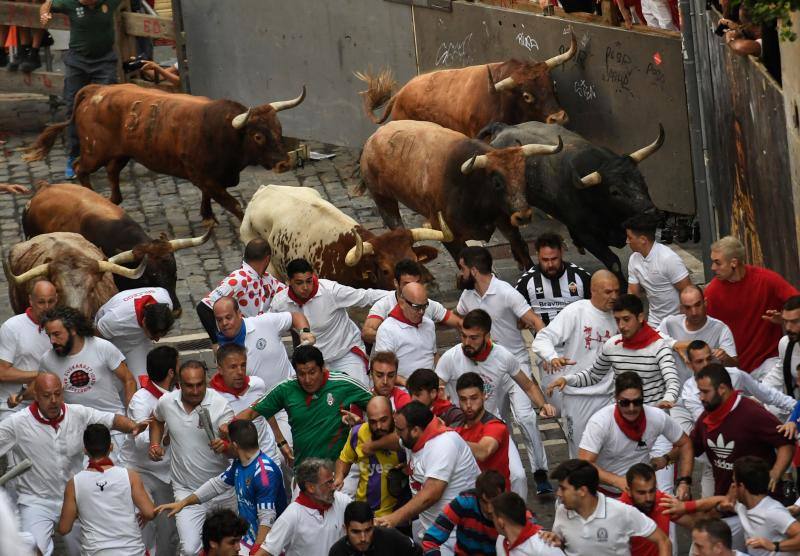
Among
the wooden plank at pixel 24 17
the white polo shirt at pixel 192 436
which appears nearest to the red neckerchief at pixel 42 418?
the white polo shirt at pixel 192 436

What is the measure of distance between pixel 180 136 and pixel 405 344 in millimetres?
7846

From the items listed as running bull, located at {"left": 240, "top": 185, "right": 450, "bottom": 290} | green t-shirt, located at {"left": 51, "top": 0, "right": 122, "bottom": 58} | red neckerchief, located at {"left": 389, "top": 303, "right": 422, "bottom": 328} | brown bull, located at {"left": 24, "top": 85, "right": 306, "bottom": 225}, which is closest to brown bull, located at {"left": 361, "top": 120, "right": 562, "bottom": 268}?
running bull, located at {"left": 240, "top": 185, "right": 450, "bottom": 290}

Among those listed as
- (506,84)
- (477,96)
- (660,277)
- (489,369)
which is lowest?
(477,96)

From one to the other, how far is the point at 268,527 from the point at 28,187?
11.3m

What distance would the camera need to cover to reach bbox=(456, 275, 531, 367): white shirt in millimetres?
12578

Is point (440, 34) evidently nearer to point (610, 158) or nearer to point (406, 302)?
point (610, 158)

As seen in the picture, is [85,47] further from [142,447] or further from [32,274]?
[142,447]

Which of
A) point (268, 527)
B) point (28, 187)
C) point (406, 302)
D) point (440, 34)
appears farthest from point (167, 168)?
point (268, 527)

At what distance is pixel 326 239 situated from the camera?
15.4m

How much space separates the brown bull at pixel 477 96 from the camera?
18.5m

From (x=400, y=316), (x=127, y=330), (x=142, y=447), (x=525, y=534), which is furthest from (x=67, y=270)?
(x=525, y=534)

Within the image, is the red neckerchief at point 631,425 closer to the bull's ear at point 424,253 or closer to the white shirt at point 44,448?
the white shirt at point 44,448

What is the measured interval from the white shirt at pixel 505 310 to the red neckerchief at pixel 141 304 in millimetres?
2451

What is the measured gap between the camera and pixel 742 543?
10.1m
